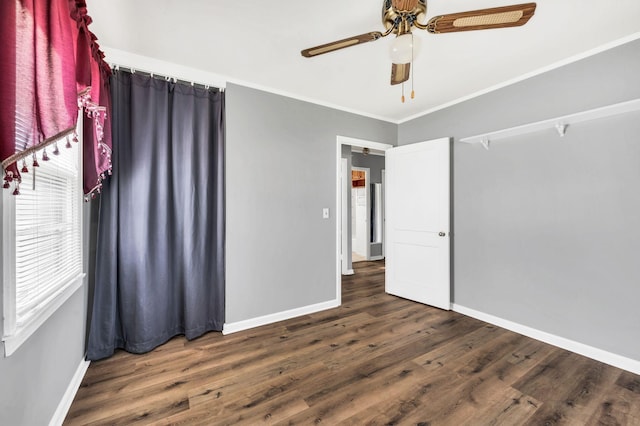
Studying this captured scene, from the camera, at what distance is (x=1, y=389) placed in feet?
3.27

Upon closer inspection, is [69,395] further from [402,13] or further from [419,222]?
[419,222]

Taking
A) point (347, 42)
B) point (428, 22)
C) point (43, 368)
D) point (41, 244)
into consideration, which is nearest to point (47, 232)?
point (41, 244)

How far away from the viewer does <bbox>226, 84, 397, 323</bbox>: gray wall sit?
276 cm

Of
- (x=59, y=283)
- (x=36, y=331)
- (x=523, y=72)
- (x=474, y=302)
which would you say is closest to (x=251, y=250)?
(x=59, y=283)

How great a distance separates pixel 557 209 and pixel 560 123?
2.54 ft

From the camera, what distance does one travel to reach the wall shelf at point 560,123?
2035 mm

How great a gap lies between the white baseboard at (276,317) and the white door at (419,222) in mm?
1073

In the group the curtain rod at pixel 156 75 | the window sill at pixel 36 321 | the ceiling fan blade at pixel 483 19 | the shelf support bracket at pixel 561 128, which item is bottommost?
the window sill at pixel 36 321

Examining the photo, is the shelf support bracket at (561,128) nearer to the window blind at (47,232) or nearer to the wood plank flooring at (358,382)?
the wood plank flooring at (358,382)

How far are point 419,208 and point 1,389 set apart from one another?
143 inches

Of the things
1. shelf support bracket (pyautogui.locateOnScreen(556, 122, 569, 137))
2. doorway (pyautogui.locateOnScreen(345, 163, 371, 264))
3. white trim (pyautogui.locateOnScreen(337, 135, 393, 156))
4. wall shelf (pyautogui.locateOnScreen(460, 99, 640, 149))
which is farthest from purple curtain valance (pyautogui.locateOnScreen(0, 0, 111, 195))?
doorway (pyautogui.locateOnScreen(345, 163, 371, 264))

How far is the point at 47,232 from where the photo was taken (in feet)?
4.72

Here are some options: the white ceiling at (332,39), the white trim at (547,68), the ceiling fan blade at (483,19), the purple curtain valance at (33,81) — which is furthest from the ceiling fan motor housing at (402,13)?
the white trim at (547,68)

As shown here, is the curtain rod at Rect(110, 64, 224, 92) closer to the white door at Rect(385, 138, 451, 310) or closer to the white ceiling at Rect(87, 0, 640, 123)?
the white ceiling at Rect(87, 0, 640, 123)
